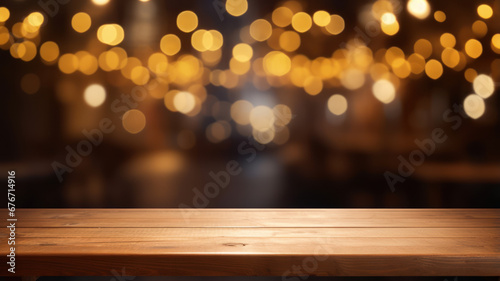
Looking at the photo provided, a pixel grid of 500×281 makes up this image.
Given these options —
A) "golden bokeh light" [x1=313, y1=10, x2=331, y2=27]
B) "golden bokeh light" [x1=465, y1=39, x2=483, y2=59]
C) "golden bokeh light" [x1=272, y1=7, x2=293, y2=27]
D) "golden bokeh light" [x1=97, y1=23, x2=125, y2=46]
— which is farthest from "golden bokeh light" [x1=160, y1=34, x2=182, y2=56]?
"golden bokeh light" [x1=465, y1=39, x2=483, y2=59]

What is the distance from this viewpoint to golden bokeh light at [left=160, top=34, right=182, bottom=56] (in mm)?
1591

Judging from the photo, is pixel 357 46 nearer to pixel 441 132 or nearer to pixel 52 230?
pixel 441 132

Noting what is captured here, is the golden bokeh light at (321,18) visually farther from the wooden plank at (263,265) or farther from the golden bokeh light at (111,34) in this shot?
the wooden plank at (263,265)

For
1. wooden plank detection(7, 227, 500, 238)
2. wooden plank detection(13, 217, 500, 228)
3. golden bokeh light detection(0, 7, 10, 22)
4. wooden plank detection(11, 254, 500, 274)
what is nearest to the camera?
wooden plank detection(11, 254, 500, 274)

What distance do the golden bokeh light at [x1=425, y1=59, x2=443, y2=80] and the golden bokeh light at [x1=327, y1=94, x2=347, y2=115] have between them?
395 millimetres

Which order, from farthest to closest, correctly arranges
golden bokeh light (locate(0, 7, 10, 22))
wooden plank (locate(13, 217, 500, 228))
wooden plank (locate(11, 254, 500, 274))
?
1. golden bokeh light (locate(0, 7, 10, 22))
2. wooden plank (locate(13, 217, 500, 228))
3. wooden plank (locate(11, 254, 500, 274))

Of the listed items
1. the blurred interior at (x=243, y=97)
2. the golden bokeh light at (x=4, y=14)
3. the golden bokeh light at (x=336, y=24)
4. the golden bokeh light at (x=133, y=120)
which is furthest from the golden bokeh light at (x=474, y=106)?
the golden bokeh light at (x=4, y=14)

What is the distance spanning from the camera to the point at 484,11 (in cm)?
158

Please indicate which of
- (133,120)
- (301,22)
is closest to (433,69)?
(301,22)

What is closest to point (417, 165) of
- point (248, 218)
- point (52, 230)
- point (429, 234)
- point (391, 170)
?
point (391, 170)

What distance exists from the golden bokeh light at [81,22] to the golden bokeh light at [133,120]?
1.38 feet

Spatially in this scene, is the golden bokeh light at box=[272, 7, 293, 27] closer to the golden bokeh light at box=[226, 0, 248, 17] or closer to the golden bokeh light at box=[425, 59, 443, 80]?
the golden bokeh light at box=[226, 0, 248, 17]

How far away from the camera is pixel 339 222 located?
4.32 ft

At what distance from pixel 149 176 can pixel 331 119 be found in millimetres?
867
